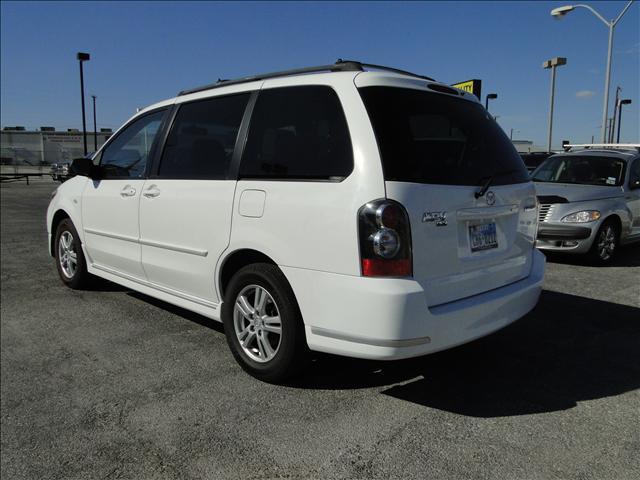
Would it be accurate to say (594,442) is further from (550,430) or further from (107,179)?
(107,179)

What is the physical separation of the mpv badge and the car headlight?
491 cm

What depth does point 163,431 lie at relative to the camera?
2.85m

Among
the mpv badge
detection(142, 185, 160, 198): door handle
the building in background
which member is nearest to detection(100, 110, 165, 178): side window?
detection(142, 185, 160, 198): door handle

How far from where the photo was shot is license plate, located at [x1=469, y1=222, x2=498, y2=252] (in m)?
3.07

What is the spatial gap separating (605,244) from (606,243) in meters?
0.04

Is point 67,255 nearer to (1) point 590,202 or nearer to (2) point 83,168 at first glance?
(2) point 83,168

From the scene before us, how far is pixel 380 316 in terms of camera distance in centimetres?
267

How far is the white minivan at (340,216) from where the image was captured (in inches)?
107

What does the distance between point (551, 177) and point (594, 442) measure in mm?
6599

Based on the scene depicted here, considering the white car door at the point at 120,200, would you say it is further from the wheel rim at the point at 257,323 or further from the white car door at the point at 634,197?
the white car door at the point at 634,197

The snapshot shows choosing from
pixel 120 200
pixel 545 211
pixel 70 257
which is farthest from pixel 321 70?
pixel 545 211

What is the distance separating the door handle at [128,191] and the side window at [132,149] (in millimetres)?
108

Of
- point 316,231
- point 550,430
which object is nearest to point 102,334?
point 316,231

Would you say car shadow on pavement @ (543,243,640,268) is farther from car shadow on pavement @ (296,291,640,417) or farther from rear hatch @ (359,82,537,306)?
rear hatch @ (359,82,537,306)
